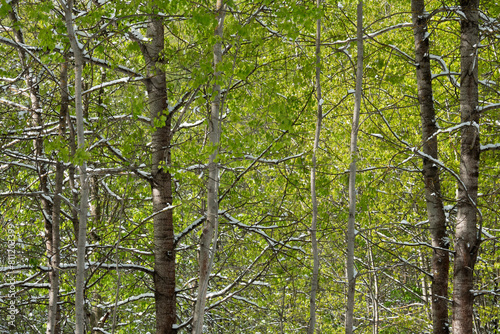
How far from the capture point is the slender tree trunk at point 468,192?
5.08 m

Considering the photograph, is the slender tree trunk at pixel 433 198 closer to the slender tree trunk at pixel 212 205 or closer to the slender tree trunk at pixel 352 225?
the slender tree trunk at pixel 352 225

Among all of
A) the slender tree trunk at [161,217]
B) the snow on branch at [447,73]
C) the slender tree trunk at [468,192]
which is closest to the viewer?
the slender tree trunk at [468,192]

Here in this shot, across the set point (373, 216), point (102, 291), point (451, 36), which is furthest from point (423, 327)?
point (102, 291)

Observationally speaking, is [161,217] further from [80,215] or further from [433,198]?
[433,198]

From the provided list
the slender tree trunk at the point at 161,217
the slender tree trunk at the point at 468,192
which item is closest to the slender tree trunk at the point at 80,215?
the slender tree trunk at the point at 161,217

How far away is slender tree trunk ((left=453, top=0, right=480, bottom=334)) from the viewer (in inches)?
200

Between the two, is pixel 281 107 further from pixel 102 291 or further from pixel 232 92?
pixel 102 291

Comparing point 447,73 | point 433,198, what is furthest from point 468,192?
point 447,73

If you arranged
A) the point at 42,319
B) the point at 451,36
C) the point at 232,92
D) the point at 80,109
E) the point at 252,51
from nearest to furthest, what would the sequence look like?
the point at 80,109
the point at 252,51
the point at 232,92
the point at 451,36
the point at 42,319

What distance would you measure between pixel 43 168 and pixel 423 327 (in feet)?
28.8

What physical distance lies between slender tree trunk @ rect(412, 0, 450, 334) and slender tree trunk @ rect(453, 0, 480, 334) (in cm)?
81

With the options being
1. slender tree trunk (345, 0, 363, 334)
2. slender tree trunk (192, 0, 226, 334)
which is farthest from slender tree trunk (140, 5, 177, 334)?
slender tree trunk (345, 0, 363, 334)

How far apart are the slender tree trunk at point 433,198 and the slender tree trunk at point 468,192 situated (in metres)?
0.81

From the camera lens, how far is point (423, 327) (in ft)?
35.7
